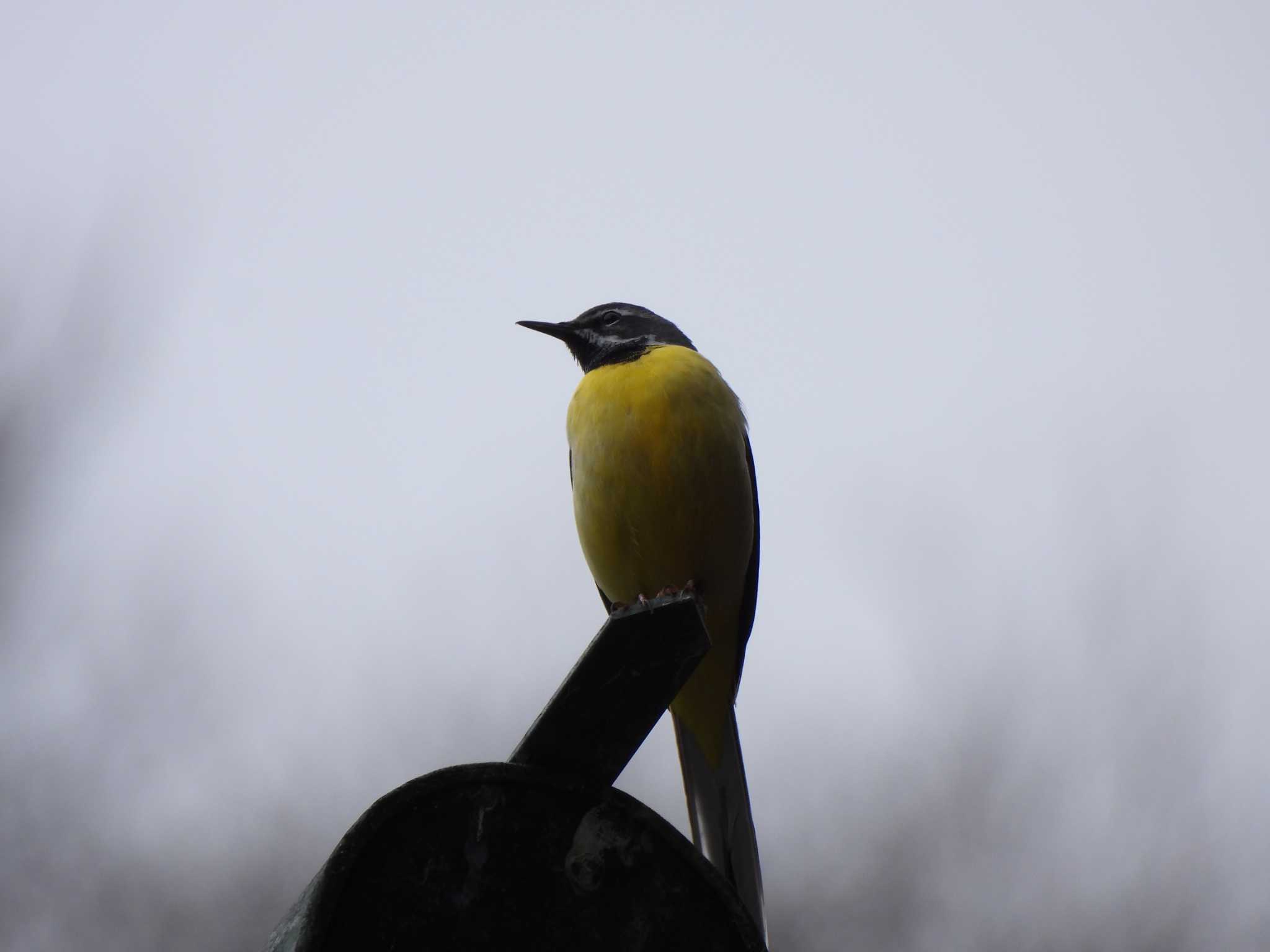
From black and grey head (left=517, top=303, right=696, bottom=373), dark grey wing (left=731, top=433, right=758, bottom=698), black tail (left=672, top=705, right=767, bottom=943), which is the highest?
black and grey head (left=517, top=303, right=696, bottom=373)

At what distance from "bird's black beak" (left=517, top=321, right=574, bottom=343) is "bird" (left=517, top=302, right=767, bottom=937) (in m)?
0.69

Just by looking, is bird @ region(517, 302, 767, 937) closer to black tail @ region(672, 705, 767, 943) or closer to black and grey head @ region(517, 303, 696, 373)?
black tail @ region(672, 705, 767, 943)

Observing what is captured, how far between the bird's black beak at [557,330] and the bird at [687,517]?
2.26 feet

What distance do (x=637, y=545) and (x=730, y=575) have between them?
487mm

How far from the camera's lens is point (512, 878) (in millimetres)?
2441

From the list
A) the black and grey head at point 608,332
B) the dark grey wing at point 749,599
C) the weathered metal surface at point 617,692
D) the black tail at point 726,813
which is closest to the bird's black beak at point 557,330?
the black and grey head at point 608,332

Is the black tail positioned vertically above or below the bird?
below

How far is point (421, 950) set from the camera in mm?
2348

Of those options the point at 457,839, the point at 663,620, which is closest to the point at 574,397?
the point at 663,620

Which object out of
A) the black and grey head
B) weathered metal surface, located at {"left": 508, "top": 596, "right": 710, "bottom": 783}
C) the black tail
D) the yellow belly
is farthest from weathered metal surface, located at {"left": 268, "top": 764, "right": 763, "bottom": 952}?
the black and grey head

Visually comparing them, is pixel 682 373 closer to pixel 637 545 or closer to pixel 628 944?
pixel 637 545

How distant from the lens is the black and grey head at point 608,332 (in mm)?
5750

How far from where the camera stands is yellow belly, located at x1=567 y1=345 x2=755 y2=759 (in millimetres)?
4770

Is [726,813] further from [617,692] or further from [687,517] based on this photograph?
[617,692]
